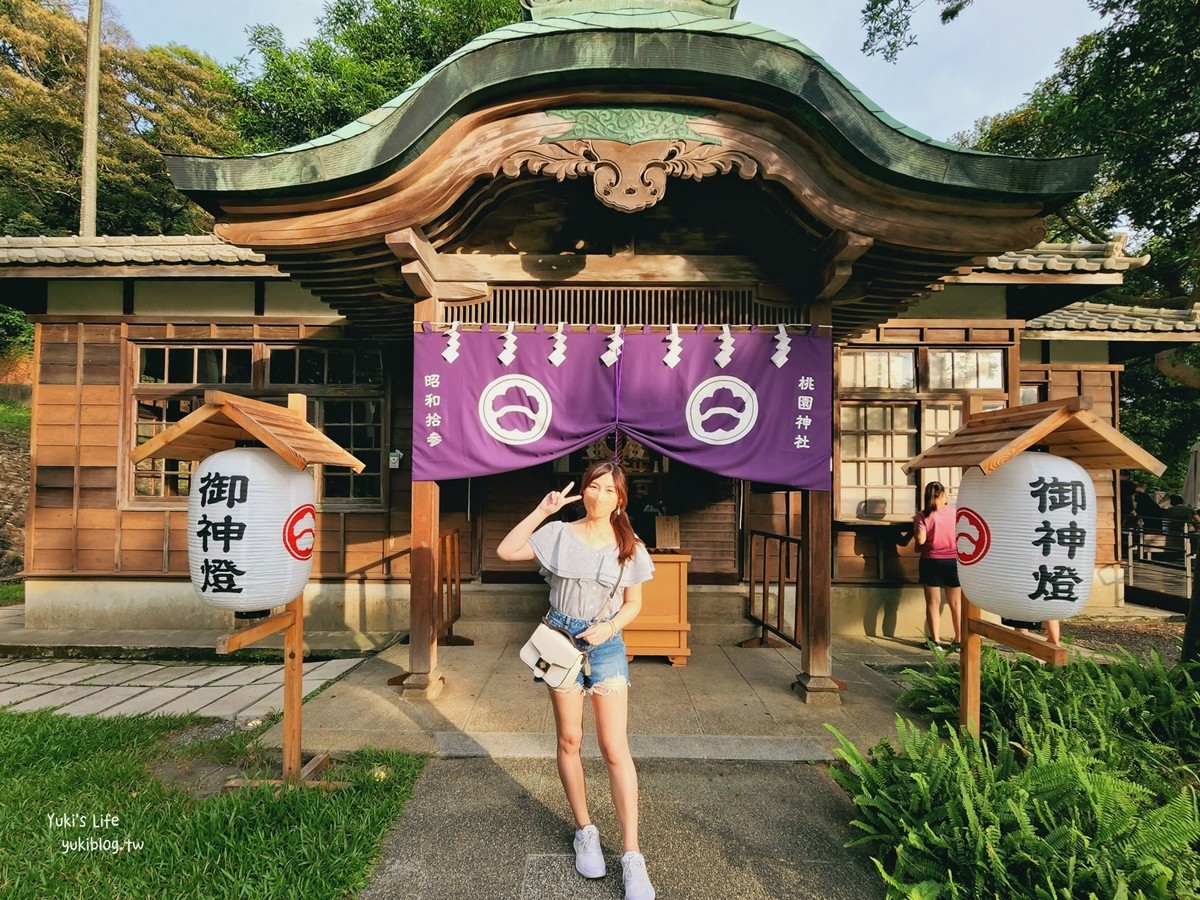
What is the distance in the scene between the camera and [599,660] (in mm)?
2703

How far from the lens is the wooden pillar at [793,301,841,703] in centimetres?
495

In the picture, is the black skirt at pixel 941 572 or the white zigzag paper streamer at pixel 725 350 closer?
the white zigzag paper streamer at pixel 725 350

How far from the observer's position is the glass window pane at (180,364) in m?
7.65

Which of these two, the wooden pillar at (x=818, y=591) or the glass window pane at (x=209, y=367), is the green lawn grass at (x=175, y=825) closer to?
the wooden pillar at (x=818, y=591)

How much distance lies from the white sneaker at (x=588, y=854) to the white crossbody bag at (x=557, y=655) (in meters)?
0.90

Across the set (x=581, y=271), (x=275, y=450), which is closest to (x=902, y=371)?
(x=581, y=271)

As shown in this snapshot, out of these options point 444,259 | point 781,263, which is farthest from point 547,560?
point 781,263

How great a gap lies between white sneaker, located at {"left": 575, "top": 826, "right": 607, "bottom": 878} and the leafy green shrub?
1.38 metres

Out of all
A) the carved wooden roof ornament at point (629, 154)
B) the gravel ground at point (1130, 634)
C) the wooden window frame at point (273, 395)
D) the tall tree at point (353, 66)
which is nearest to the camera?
the carved wooden roof ornament at point (629, 154)

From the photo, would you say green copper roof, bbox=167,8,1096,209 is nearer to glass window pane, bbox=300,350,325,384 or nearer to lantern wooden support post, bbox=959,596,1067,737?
lantern wooden support post, bbox=959,596,1067,737

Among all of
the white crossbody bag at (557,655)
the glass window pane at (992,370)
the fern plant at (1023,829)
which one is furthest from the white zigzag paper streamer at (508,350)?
the glass window pane at (992,370)

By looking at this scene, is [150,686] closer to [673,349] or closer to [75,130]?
[673,349]

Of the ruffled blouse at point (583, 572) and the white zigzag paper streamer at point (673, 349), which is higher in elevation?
the white zigzag paper streamer at point (673, 349)

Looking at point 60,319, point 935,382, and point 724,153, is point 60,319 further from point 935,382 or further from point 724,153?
point 935,382
